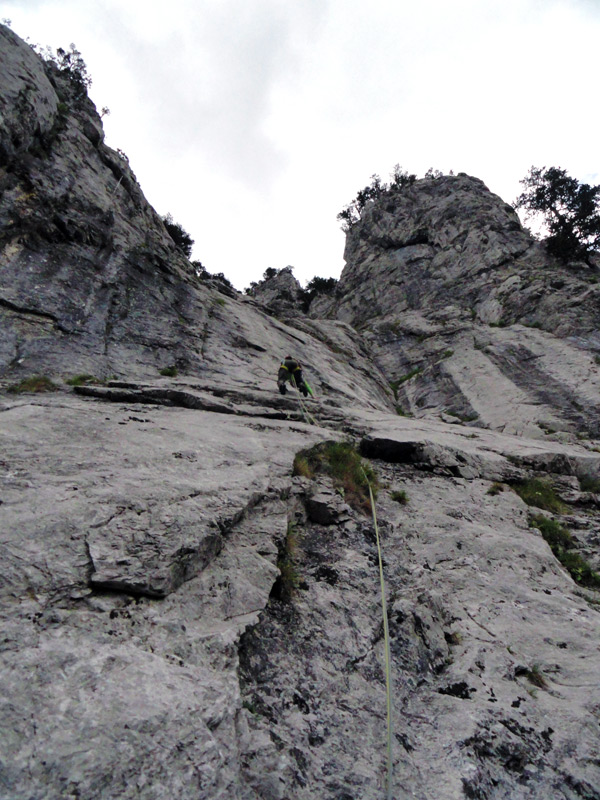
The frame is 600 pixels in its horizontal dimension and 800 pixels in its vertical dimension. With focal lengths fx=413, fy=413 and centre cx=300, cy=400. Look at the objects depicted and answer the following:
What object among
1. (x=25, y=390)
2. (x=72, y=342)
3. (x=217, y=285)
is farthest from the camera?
(x=217, y=285)

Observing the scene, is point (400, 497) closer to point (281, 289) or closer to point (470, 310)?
point (470, 310)

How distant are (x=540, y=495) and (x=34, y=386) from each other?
38.6ft

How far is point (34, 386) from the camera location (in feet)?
30.7

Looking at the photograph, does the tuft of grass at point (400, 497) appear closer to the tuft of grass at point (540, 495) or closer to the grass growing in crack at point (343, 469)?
the grass growing in crack at point (343, 469)

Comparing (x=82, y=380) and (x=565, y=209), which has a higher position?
(x=565, y=209)

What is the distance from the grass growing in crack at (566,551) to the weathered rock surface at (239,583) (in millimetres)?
276

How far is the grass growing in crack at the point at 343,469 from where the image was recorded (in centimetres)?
808

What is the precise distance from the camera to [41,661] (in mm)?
3260

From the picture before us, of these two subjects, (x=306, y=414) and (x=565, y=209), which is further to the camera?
(x=565, y=209)

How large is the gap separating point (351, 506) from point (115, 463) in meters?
4.22

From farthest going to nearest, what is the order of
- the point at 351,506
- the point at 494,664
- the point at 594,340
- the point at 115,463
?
the point at 594,340
the point at 351,506
the point at 115,463
the point at 494,664

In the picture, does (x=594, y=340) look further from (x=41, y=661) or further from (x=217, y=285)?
(x=41, y=661)

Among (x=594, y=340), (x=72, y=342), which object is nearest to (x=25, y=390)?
(x=72, y=342)

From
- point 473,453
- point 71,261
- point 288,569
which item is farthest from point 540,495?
point 71,261
